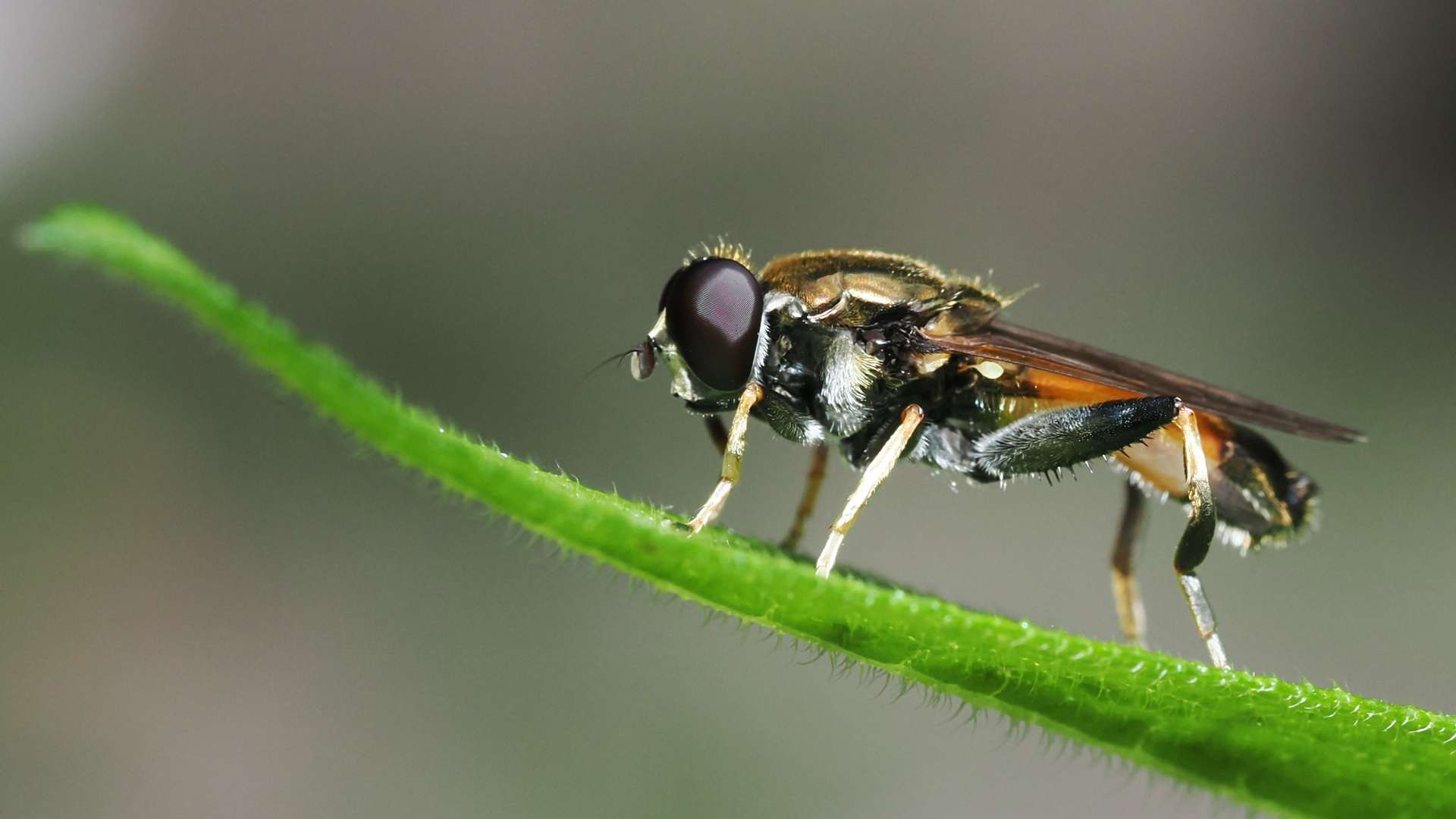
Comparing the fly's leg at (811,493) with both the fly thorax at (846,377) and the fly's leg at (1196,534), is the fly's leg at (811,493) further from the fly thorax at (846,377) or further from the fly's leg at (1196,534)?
the fly's leg at (1196,534)

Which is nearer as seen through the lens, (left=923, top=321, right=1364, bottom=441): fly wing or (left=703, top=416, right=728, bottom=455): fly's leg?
(left=923, top=321, right=1364, bottom=441): fly wing

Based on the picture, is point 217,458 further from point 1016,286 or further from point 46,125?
point 1016,286

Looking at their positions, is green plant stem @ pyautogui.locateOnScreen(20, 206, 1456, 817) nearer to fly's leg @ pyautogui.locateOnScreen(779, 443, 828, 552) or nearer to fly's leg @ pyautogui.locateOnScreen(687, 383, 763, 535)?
fly's leg @ pyautogui.locateOnScreen(687, 383, 763, 535)

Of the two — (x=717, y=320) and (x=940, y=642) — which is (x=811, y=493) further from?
(x=940, y=642)

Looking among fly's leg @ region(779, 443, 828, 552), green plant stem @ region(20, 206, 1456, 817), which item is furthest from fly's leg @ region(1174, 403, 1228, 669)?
fly's leg @ region(779, 443, 828, 552)

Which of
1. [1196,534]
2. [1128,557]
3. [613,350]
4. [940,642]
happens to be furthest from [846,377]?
[613,350]

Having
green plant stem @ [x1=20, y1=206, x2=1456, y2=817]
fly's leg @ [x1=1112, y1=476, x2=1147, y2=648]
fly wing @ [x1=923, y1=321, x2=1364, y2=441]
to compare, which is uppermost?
fly wing @ [x1=923, y1=321, x2=1364, y2=441]

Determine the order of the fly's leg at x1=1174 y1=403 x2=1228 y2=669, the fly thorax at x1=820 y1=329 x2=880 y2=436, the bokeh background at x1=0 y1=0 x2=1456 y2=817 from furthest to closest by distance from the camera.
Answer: the bokeh background at x1=0 y1=0 x2=1456 y2=817 → the fly thorax at x1=820 y1=329 x2=880 y2=436 → the fly's leg at x1=1174 y1=403 x2=1228 y2=669
